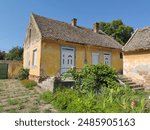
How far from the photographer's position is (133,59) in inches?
600

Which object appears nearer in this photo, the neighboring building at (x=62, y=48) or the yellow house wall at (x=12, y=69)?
the neighboring building at (x=62, y=48)

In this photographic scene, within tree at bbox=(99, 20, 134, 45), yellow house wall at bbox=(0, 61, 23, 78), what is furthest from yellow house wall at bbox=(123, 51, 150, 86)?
tree at bbox=(99, 20, 134, 45)

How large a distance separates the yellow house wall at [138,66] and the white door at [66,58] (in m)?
5.10

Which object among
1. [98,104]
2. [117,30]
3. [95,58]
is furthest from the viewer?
[117,30]

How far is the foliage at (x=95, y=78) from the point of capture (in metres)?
10.3

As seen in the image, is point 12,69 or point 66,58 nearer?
point 66,58

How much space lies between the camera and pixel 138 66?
14.8 meters

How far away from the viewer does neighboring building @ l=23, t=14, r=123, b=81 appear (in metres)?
16.5

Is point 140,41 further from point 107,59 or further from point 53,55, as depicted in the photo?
point 53,55

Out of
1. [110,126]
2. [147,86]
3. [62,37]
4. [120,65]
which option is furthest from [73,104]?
[120,65]

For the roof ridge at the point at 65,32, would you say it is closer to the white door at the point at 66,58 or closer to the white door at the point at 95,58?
the white door at the point at 66,58

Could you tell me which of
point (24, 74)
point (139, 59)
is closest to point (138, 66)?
point (139, 59)

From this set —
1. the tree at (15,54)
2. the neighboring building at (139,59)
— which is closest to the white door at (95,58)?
the neighboring building at (139,59)

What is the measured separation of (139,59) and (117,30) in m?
28.3
